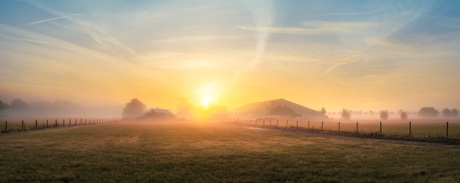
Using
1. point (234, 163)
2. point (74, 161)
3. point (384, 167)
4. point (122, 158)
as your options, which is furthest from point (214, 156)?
point (384, 167)

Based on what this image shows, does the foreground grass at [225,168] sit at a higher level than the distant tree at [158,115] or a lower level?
higher

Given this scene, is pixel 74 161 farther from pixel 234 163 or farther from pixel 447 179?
pixel 447 179

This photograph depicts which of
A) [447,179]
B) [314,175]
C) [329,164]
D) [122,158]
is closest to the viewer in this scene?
[447,179]

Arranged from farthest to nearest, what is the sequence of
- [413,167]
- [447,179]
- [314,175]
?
1. [413,167]
2. [314,175]
3. [447,179]

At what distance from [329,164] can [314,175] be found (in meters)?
3.07

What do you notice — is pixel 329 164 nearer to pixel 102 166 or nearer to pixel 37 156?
pixel 102 166

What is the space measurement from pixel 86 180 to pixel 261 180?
290 inches

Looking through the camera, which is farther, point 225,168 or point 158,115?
point 158,115

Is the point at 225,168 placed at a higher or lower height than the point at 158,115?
higher

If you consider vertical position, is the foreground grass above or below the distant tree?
above

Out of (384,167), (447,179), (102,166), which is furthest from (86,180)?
(447,179)

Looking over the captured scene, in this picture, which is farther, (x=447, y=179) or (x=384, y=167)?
(x=384, y=167)

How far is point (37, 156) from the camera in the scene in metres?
17.2

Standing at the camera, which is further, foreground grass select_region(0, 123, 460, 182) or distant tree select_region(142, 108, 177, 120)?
distant tree select_region(142, 108, 177, 120)
